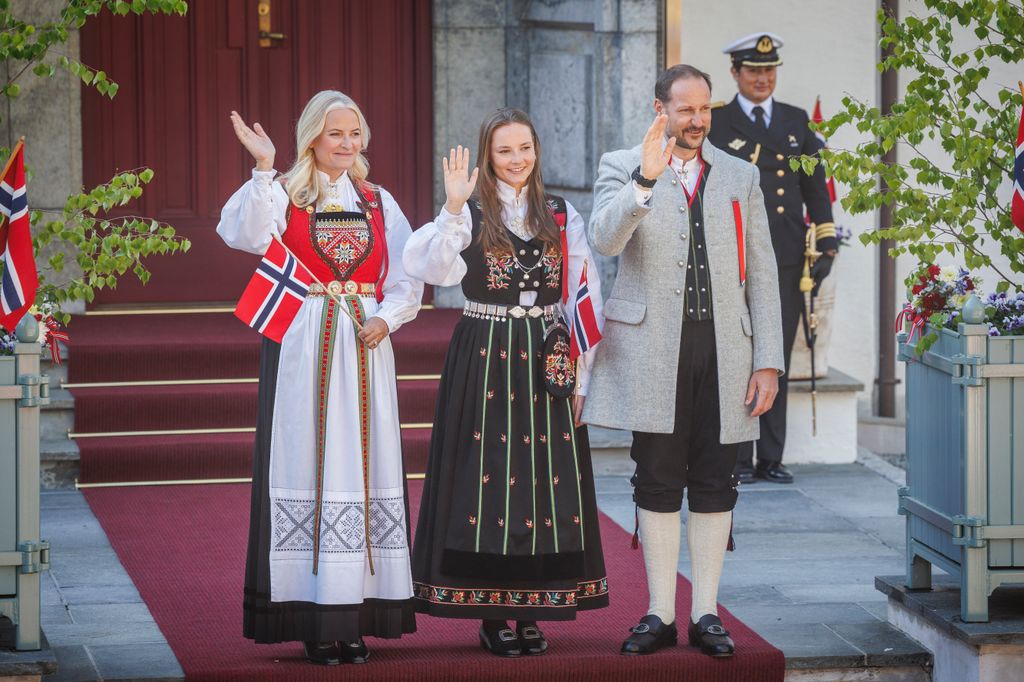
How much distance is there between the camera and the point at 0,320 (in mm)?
4977

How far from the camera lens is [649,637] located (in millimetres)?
5191

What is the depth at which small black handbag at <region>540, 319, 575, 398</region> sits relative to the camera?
5.10 metres

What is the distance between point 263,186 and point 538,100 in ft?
13.9

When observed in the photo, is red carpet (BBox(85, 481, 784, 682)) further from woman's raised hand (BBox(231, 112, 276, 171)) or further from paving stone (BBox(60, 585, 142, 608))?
woman's raised hand (BBox(231, 112, 276, 171))

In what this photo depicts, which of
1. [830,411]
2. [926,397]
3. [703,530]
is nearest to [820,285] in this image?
[830,411]

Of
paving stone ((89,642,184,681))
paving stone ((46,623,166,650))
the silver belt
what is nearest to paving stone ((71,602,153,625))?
paving stone ((46,623,166,650))

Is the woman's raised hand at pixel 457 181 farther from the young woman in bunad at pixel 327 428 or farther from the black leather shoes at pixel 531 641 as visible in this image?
the black leather shoes at pixel 531 641

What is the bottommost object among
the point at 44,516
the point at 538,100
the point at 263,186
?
the point at 44,516

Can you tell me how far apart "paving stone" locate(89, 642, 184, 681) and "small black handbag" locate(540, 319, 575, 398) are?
1358mm

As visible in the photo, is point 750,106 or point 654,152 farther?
point 750,106

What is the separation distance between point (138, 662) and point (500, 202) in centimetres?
173

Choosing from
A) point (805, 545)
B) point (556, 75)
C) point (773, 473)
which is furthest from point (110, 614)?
point (556, 75)

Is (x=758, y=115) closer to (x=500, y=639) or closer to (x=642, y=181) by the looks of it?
(x=642, y=181)

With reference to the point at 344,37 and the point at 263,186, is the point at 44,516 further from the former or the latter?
the point at 344,37
